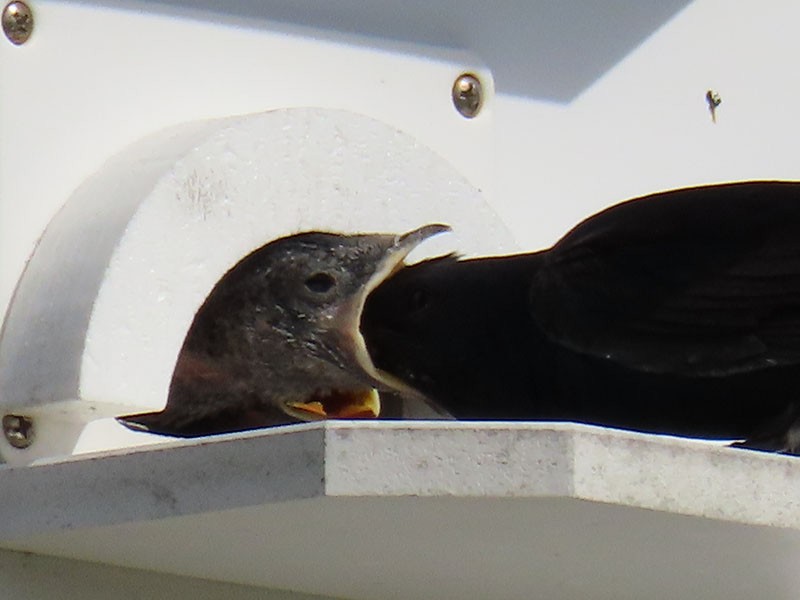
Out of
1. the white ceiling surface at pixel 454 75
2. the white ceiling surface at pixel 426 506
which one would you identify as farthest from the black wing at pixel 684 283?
the white ceiling surface at pixel 426 506

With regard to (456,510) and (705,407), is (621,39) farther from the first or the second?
(456,510)

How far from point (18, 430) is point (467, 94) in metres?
0.64

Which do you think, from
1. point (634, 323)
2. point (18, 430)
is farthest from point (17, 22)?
point (634, 323)

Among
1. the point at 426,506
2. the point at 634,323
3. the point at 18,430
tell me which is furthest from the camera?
the point at 634,323

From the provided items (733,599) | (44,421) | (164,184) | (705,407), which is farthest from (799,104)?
(44,421)

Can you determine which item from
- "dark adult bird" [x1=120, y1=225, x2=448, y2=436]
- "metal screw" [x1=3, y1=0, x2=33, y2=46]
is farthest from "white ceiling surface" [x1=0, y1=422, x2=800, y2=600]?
"metal screw" [x1=3, y1=0, x2=33, y2=46]

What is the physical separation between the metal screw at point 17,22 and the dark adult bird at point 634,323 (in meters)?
0.51

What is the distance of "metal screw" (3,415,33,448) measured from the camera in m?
1.67

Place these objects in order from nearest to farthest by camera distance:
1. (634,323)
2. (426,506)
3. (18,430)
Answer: (426,506), (18,430), (634,323)

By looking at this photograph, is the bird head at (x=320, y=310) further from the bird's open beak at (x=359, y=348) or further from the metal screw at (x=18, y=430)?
the metal screw at (x=18, y=430)

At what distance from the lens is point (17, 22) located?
1.77 m

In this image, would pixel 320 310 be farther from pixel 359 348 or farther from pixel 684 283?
pixel 684 283

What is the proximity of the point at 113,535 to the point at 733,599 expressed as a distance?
26.1 inches

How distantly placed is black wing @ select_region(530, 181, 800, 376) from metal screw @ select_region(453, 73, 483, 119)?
169mm
